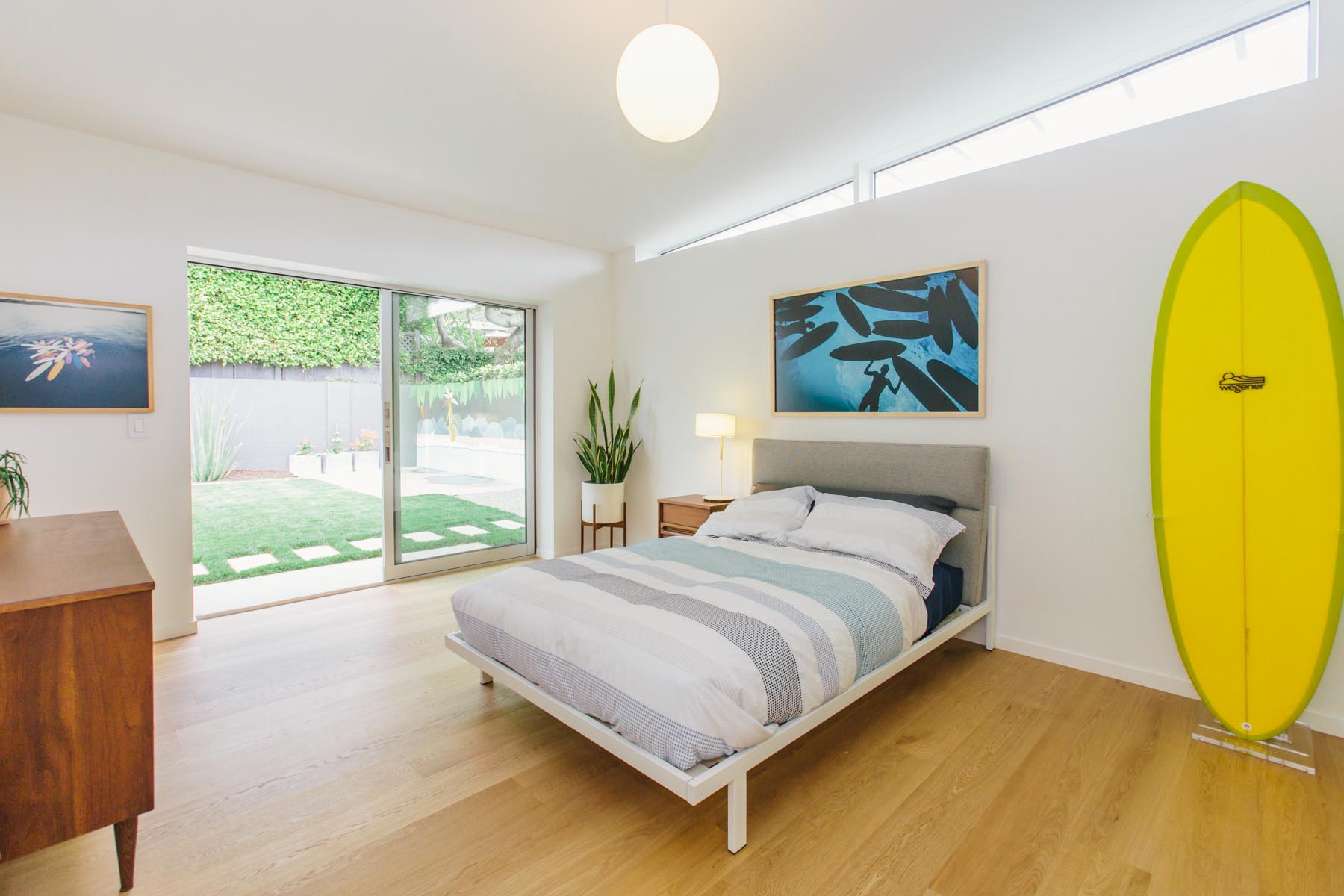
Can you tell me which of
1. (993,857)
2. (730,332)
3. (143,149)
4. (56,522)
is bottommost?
(993,857)

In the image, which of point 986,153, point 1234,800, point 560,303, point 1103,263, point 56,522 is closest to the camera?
point 1234,800

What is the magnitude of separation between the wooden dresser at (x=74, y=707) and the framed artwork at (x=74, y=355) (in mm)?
2080

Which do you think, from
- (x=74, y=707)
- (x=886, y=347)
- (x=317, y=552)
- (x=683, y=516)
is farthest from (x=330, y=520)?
(x=886, y=347)

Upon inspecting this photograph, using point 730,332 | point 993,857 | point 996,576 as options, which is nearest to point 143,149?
point 730,332

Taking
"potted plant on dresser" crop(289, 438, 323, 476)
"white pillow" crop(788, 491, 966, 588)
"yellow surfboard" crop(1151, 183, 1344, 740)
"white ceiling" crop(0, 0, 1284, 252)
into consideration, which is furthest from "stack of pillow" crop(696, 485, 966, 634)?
"potted plant on dresser" crop(289, 438, 323, 476)

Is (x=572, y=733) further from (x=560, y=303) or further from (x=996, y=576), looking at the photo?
(x=560, y=303)

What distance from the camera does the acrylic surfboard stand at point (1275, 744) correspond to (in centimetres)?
206

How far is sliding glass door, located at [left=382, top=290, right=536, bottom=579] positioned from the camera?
4312 millimetres

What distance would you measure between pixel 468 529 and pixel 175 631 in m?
1.88

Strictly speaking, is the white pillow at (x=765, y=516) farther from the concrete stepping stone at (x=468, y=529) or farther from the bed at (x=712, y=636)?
the concrete stepping stone at (x=468, y=529)

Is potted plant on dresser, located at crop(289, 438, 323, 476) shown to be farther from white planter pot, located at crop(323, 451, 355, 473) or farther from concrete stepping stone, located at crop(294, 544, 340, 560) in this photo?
concrete stepping stone, located at crop(294, 544, 340, 560)

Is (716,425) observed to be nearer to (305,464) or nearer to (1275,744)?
(1275,744)

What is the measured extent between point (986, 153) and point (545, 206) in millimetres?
2727

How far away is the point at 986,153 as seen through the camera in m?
3.32
